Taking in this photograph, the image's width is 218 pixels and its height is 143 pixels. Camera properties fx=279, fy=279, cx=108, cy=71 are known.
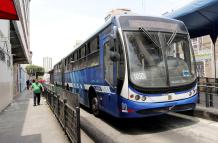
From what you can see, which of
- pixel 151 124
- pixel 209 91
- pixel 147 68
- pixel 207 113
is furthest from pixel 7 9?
pixel 209 91

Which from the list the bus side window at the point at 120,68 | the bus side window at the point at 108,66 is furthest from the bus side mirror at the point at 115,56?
the bus side window at the point at 108,66

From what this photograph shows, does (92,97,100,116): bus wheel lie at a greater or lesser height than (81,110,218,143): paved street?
greater

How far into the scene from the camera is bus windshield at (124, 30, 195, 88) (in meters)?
7.18

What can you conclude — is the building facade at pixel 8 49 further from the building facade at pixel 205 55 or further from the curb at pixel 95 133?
the building facade at pixel 205 55

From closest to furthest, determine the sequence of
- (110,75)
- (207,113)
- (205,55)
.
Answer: (110,75)
(207,113)
(205,55)

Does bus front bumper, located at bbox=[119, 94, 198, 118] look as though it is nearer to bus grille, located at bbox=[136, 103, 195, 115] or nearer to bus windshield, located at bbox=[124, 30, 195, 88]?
bus grille, located at bbox=[136, 103, 195, 115]

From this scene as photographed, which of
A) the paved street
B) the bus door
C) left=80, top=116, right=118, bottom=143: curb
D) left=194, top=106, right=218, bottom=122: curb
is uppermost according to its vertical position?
the bus door

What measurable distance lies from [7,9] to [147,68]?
3.73 m

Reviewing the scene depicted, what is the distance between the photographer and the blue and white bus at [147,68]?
7074 mm

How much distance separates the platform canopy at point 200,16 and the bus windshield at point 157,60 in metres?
3.52

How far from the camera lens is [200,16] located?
12.2 metres

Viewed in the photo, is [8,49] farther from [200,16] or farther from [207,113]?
[207,113]

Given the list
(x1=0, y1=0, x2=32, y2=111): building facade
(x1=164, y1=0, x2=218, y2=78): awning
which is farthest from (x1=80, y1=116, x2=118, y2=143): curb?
(x1=164, y1=0, x2=218, y2=78): awning

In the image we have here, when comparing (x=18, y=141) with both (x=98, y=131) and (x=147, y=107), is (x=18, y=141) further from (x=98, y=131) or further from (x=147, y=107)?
(x=147, y=107)
